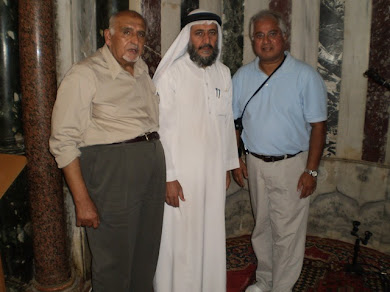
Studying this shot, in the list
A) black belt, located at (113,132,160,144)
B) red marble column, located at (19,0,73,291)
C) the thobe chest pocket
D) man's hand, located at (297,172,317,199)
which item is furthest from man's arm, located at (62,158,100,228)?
man's hand, located at (297,172,317,199)

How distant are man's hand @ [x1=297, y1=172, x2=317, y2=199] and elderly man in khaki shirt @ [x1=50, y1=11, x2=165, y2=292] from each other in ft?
3.73

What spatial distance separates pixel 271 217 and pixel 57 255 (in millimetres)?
1673

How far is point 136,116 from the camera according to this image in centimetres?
227

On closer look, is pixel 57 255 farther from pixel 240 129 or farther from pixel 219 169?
pixel 240 129

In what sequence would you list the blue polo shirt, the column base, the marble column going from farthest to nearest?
the marble column → the blue polo shirt → the column base

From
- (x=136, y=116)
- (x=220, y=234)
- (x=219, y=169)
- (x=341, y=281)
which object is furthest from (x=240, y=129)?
(x=341, y=281)

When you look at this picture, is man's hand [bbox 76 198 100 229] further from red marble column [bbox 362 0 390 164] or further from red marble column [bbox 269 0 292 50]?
red marble column [bbox 362 0 390 164]

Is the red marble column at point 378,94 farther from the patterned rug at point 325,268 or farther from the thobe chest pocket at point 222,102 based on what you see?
the thobe chest pocket at point 222,102

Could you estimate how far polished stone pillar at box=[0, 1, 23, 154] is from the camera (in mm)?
2389

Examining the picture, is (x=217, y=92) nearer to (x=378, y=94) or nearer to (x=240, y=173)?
(x=240, y=173)

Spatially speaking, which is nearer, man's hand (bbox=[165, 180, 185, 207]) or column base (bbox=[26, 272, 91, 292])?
man's hand (bbox=[165, 180, 185, 207])

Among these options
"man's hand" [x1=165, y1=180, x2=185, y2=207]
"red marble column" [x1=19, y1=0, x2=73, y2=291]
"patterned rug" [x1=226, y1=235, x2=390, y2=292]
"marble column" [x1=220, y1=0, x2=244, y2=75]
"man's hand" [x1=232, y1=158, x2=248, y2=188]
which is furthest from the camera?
"marble column" [x1=220, y1=0, x2=244, y2=75]

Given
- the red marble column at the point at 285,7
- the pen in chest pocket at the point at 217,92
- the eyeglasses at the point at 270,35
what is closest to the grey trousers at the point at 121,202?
the pen in chest pocket at the point at 217,92

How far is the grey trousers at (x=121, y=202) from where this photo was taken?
2180 millimetres
